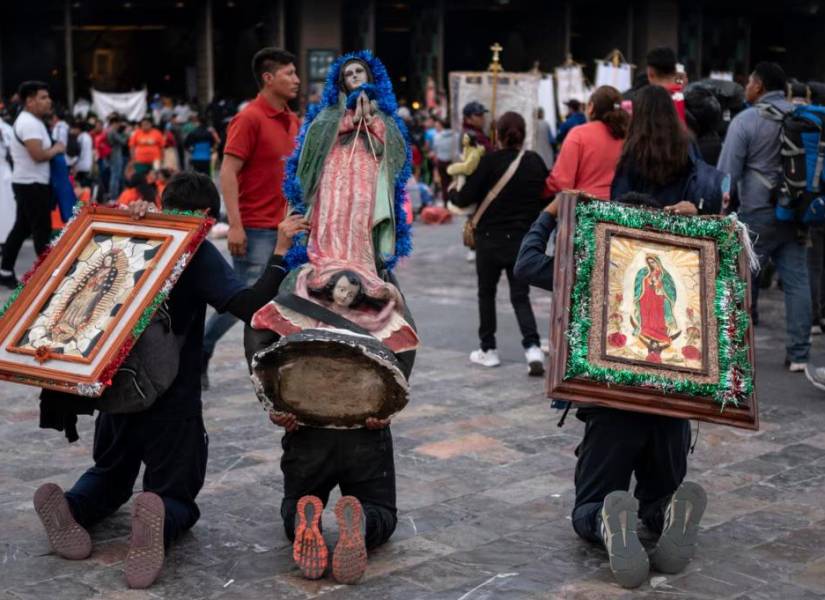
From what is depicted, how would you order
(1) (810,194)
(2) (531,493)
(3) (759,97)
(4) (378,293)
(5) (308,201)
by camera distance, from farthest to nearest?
(3) (759,97), (1) (810,194), (2) (531,493), (5) (308,201), (4) (378,293)

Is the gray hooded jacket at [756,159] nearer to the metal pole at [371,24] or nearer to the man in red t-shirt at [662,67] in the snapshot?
the man in red t-shirt at [662,67]

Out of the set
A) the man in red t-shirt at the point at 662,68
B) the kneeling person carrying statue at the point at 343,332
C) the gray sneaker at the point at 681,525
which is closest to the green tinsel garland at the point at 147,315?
the kneeling person carrying statue at the point at 343,332

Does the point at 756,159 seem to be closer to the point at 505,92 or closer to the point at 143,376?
the point at 143,376

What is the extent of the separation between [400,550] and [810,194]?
4.09m

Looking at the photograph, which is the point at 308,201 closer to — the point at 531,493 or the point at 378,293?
the point at 378,293

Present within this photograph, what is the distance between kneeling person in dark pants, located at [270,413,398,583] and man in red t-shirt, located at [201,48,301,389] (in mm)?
2362

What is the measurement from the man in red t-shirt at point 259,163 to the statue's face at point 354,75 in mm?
1654

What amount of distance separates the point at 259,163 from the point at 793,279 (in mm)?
3332

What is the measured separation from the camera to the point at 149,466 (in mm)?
4840

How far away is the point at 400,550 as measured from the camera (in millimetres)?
4820

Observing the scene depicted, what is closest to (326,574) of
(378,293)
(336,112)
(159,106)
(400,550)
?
(400,550)

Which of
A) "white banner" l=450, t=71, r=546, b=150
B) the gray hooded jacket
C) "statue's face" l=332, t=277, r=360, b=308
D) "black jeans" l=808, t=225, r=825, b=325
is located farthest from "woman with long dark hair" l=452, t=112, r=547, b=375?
"white banner" l=450, t=71, r=546, b=150

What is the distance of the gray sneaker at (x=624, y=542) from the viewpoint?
14.4ft

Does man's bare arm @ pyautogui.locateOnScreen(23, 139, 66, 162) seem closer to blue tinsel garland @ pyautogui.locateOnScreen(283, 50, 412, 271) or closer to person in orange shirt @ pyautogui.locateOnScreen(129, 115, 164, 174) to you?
blue tinsel garland @ pyautogui.locateOnScreen(283, 50, 412, 271)
